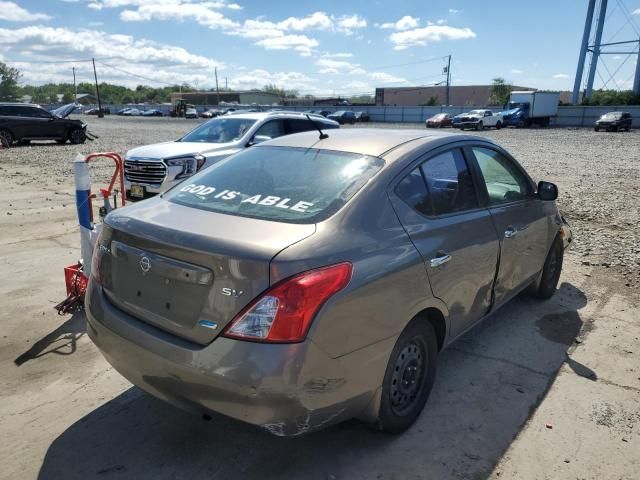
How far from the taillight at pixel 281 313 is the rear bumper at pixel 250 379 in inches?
1.6

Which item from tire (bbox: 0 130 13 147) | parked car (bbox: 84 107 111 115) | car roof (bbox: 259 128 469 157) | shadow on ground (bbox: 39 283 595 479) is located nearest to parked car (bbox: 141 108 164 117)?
parked car (bbox: 84 107 111 115)

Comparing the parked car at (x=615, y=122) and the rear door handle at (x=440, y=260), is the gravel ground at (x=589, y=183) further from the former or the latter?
the parked car at (x=615, y=122)

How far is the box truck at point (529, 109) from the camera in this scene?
43.2 metres

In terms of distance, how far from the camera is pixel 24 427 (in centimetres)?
293

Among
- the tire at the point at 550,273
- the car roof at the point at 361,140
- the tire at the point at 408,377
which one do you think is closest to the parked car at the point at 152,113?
the tire at the point at 550,273

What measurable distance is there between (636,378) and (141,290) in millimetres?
3431

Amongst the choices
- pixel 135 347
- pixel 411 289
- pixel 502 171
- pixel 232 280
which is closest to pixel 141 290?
pixel 135 347

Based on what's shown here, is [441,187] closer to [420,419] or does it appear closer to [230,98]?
[420,419]

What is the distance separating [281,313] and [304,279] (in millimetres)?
178

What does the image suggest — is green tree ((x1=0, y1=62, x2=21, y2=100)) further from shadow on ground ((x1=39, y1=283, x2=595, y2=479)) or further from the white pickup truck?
shadow on ground ((x1=39, y1=283, x2=595, y2=479))

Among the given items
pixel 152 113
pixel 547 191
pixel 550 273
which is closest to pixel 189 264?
pixel 547 191

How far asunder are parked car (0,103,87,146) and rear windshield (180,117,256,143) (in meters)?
13.6

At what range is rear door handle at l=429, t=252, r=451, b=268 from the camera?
2872 millimetres

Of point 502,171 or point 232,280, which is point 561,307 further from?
point 232,280
